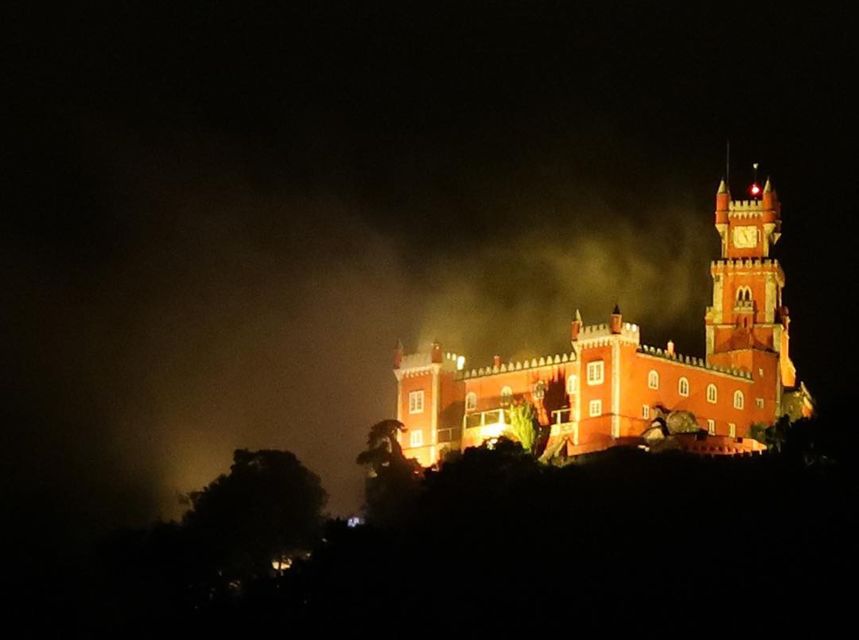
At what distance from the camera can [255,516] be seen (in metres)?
130

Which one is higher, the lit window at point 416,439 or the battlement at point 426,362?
the battlement at point 426,362

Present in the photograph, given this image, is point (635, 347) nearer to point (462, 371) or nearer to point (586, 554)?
point (462, 371)

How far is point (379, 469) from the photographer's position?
132625 millimetres

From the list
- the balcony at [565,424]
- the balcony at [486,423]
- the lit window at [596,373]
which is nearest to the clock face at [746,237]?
the lit window at [596,373]

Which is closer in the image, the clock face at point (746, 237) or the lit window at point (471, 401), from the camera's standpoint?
the lit window at point (471, 401)

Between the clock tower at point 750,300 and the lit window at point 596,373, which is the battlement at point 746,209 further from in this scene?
the lit window at point 596,373

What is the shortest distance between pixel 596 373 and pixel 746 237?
36.6 ft

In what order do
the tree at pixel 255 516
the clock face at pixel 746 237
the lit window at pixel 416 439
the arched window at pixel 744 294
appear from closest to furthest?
1. the tree at pixel 255 516
2. the arched window at pixel 744 294
3. the lit window at pixel 416 439
4. the clock face at pixel 746 237

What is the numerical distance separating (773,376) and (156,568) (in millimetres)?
29525

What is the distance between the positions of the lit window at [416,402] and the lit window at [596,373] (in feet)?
31.7

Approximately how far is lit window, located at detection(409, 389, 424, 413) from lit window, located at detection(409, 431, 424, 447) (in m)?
1.13

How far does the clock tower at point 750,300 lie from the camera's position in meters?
134

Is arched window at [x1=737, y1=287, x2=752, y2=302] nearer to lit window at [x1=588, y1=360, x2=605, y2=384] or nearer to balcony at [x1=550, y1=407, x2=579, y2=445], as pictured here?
lit window at [x1=588, y1=360, x2=605, y2=384]

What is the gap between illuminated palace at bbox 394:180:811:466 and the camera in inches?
5138
